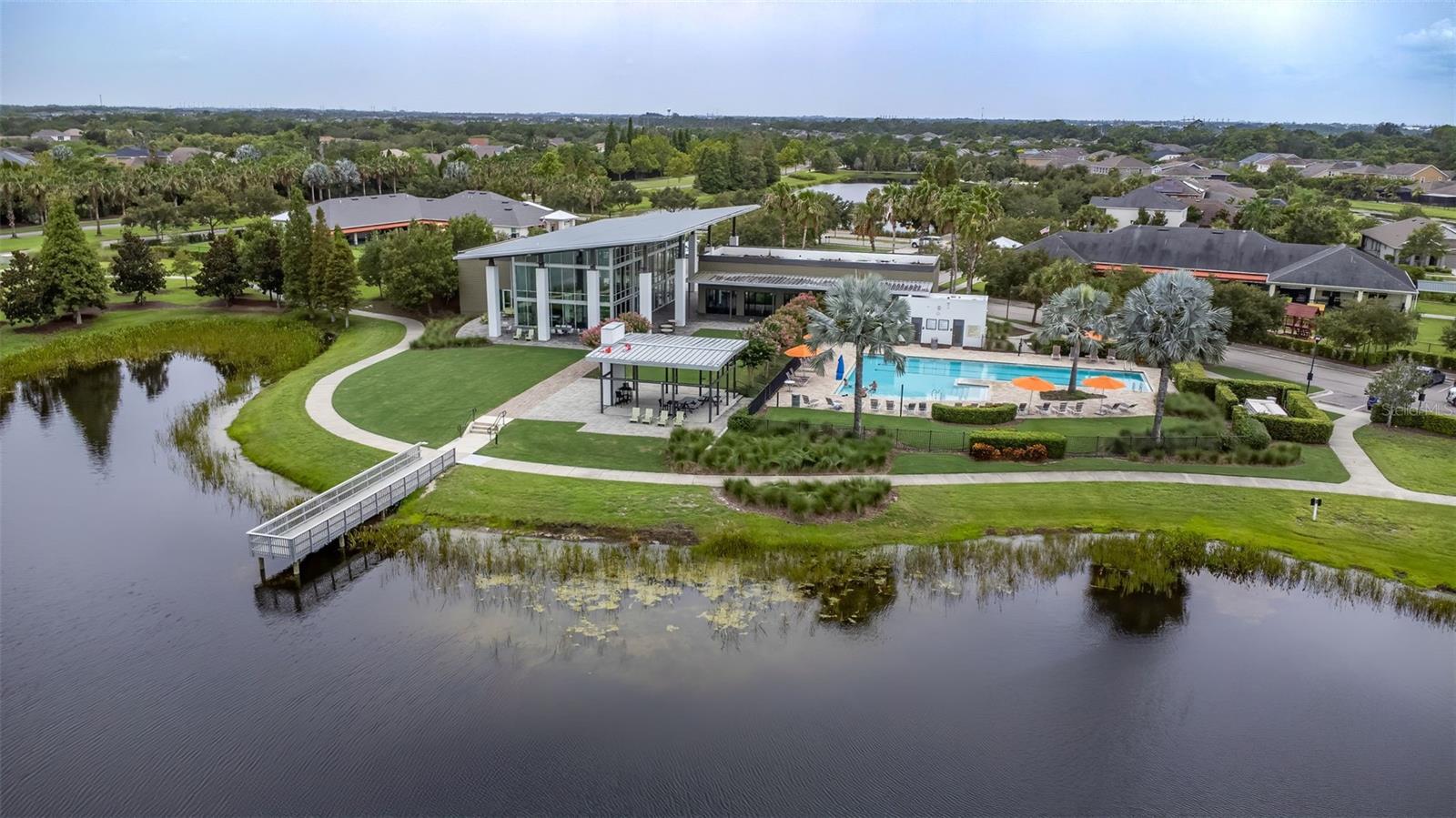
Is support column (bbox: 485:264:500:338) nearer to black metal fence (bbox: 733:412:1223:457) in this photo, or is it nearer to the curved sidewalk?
the curved sidewalk

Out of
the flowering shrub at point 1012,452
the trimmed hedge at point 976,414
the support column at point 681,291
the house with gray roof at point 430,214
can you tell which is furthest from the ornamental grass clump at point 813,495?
the house with gray roof at point 430,214

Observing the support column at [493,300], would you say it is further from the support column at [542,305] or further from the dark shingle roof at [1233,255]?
the dark shingle roof at [1233,255]

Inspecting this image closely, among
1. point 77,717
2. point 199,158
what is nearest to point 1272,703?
point 77,717

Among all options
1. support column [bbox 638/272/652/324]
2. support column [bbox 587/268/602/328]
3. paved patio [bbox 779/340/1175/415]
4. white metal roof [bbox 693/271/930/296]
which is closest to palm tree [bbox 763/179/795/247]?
white metal roof [bbox 693/271/930/296]

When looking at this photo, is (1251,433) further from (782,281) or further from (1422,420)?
(782,281)

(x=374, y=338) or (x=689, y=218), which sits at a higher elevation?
(x=689, y=218)

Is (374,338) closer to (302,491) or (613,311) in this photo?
(613,311)

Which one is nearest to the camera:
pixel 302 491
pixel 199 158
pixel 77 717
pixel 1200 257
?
pixel 77 717
